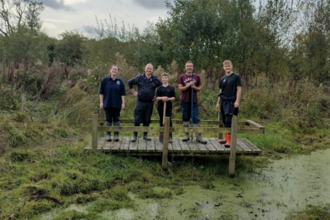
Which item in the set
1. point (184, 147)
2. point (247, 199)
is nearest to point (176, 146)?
point (184, 147)

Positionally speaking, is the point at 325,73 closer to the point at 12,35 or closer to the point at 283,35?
the point at 283,35

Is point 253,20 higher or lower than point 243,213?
higher

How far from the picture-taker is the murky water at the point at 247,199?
354cm

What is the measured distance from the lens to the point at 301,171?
5.32m

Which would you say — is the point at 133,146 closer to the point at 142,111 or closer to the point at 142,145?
the point at 142,145

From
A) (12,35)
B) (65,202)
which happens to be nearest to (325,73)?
(65,202)

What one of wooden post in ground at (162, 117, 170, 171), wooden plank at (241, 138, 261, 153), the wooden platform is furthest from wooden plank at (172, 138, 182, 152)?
wooden plank at (241, 138, 261, 153)

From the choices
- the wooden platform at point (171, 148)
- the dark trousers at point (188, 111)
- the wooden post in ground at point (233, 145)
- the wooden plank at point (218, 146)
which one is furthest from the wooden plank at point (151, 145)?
the wooden post in ground at point (233, 145)

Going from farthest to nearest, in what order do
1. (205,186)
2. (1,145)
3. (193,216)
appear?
(1,145) < (205,186) < (193,216)

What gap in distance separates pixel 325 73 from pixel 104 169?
34.9 feet

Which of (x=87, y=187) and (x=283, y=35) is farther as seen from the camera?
(x=283, y=35)

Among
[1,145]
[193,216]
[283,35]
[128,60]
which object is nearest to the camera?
[193,216]

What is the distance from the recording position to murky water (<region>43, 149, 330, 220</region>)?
354cm

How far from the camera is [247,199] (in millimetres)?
4016
